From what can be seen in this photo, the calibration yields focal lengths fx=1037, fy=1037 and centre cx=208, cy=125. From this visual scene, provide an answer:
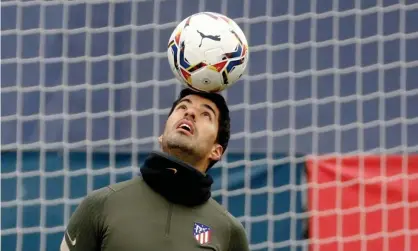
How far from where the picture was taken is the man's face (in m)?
2.16

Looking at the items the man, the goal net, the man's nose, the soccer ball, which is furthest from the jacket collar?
the goal net

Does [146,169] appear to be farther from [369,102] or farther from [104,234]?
[369,102]

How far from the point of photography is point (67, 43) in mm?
3756

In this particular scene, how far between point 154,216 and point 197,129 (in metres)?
0.22

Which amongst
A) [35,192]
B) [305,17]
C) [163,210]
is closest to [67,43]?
[35,192]

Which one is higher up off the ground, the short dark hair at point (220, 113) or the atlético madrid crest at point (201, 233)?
the short dark hair at point (220, 113)


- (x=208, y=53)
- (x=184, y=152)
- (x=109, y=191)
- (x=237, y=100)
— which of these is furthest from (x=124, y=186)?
(x=237, y=100)

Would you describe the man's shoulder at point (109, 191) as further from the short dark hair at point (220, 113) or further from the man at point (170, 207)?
the short dark hair at point (220, 113)

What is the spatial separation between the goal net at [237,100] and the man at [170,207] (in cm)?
140

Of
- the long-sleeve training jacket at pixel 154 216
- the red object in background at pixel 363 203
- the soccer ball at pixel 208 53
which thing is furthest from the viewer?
the red object in background at pixel 363 203

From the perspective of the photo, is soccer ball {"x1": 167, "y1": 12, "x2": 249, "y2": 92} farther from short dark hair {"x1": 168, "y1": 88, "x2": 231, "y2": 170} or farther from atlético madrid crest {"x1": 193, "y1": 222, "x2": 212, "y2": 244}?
atlético madrid crest {"x1": 193, "y1": 222, "x2": 212, "y2": 244}

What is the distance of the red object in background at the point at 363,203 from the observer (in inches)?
142

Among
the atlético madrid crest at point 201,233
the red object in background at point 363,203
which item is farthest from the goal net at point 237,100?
the atlético madrid crest at point 201,233

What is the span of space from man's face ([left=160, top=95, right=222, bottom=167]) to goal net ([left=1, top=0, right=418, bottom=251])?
4.54 ft
